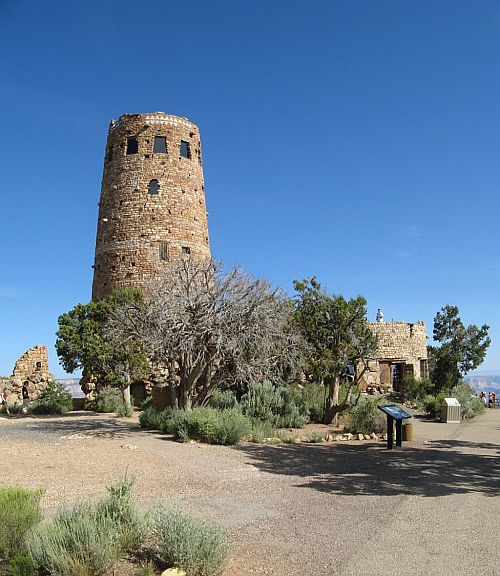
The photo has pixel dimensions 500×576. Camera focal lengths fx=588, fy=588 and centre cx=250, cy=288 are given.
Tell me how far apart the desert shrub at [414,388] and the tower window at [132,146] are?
20.5 meters

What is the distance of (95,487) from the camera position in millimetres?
8977

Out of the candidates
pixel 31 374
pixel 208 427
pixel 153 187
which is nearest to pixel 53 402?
pixel 31 374

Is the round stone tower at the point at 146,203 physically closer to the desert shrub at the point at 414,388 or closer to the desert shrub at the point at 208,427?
the desert shrub at the point at 414,388

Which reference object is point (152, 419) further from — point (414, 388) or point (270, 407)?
point (414, 388)

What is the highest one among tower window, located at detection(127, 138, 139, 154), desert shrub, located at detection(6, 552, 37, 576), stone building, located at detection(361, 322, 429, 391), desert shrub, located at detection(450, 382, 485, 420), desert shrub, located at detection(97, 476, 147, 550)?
tower window, located at detection(127, 138, 139, 154)

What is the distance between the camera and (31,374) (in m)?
32.0

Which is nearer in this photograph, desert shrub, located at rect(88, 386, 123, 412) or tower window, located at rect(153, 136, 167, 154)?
desert shrub, located at rect(88, 386, 123, 412)

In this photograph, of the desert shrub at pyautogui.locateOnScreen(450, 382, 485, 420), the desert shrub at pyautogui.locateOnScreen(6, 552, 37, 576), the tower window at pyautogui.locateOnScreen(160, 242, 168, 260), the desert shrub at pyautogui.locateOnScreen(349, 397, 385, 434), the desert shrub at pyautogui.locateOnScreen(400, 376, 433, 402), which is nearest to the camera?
the desert shrub at pyautogui.locateOnScreen(6, 552, 37, 576)

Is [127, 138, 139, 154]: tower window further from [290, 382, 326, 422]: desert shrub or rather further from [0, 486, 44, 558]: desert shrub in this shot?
[0, 486, 44, 558]: desert shrub

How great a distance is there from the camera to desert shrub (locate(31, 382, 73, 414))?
26812mm

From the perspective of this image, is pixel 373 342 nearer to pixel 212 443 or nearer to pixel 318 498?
pixel 212 443

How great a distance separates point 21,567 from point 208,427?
9569 millimetres

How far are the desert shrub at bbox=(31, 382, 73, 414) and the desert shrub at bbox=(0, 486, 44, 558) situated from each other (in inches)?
858

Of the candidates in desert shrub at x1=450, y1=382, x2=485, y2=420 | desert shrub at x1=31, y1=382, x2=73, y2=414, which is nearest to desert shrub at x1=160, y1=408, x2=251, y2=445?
desert shrub at x1=450, y1=382, x2=485, y2=420
